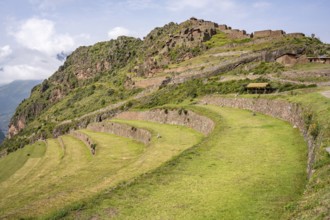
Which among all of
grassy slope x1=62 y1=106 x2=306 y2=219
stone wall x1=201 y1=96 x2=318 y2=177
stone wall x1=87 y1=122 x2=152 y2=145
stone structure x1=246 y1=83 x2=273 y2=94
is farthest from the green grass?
grassy slope x1=62 y1=106 x2=306 y2=219

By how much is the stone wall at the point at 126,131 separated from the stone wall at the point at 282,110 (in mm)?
9895

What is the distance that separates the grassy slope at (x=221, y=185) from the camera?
11016 millimetres

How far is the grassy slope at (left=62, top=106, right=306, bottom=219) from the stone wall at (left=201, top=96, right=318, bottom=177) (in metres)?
0.64

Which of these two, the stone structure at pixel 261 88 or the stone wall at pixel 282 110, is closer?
the stone wall at pixel 282 110

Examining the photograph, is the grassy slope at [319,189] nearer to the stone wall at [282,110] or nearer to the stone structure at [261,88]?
the stone wall at [282,110]

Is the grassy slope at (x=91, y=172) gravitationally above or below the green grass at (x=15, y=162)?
above

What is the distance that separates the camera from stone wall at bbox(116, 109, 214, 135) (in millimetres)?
29909

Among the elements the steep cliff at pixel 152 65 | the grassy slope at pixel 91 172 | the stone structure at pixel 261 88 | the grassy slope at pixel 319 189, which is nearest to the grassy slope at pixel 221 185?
the grassy slope at pixel 319 189

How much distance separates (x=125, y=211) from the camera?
1145 cm

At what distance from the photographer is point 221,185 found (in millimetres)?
13141

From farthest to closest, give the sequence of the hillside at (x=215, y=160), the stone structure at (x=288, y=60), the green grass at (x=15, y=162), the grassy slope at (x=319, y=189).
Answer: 1. the stone structure at (x=288, y=60)
2. the green grass at (x=15, y=162)
3. the hillside at (x=215, y=160)
4. the grassy slope at (x=319, y=189)

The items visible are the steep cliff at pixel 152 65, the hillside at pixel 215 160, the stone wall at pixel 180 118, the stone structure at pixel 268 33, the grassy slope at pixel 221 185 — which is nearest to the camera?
the grassy slope at pixel 221 185

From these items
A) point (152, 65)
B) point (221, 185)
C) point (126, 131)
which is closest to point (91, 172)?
point (126, 131)

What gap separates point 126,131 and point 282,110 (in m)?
21.2
